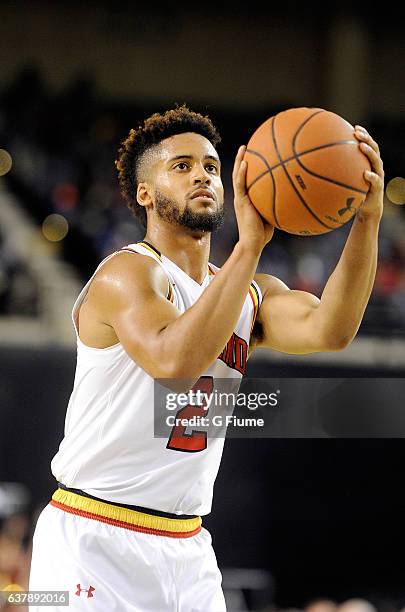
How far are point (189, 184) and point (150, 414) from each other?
36.7 inches

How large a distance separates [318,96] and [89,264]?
7.73m

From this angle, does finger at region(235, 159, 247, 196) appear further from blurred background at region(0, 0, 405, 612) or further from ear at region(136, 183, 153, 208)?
blurred background at region(0, 0, 405, 612)

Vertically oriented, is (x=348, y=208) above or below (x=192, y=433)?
above

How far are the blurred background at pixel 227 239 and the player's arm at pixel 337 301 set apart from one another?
11.1 ft

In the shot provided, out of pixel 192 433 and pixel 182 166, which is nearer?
pixel 192 433

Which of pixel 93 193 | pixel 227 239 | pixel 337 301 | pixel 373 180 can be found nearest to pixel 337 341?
pixel 337 301

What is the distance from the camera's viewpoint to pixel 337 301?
12.6 feet

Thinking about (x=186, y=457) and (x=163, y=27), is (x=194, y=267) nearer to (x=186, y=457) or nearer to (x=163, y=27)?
(x=186, y=457)

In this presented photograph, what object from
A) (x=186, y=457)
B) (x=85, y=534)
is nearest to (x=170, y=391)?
(x=186, y=457)

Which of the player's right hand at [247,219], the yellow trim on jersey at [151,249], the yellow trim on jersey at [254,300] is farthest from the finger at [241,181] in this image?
the yellow trim on jersey at [254,300]

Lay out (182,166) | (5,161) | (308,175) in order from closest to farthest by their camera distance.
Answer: (308,175), (182,166), (5,161)

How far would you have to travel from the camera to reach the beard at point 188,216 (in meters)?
3.95

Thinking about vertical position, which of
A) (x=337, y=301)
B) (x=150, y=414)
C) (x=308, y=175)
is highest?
(x=308, y=175)

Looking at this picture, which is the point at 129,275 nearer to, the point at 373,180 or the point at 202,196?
the point at 202,196
